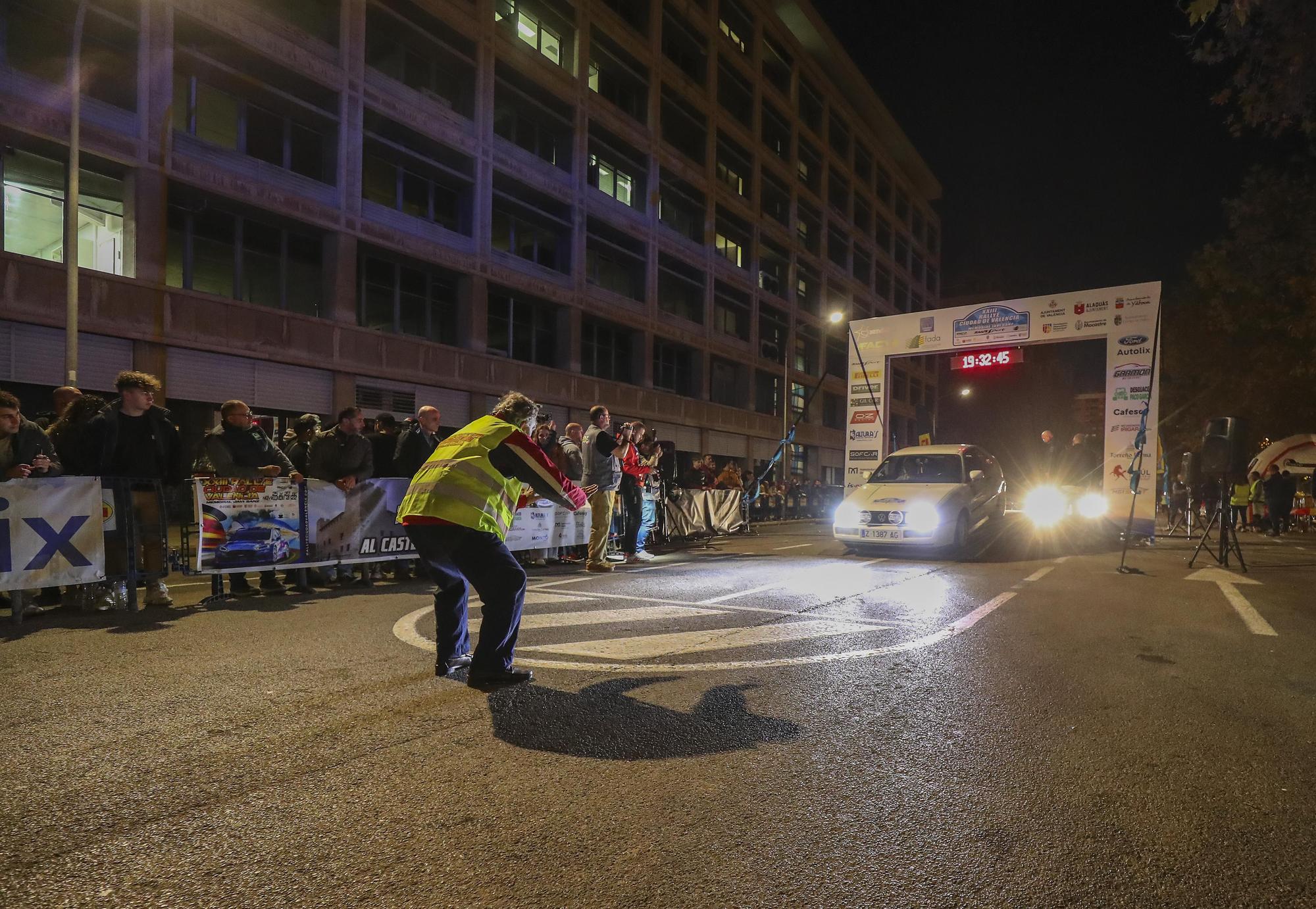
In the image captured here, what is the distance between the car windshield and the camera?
13.4m

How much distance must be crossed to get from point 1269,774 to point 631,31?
34.8m

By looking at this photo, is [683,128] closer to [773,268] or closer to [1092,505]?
[773,268]

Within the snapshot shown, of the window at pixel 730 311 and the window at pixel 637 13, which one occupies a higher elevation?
the window at pixel 637 13

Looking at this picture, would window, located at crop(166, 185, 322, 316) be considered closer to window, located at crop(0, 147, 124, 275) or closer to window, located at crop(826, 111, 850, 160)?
window, located at crop(0, 147, 124, 275)

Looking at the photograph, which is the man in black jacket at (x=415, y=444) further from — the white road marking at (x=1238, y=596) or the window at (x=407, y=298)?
the window at (x=407, y=298)

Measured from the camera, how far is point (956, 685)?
4645 mm

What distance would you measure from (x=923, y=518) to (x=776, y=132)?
3931cm

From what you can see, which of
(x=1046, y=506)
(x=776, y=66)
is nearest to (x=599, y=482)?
(x=1046, y=506)

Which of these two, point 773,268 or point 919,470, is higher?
point 773,268

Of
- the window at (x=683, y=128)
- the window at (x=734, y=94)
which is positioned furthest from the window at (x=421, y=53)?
the window at (x=734, y=94)

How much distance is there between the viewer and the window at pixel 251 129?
1819 centimetres

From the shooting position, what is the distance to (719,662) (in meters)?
5.12

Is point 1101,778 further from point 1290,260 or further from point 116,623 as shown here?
point 1290,260

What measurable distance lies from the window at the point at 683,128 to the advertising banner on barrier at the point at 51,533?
3263cm
